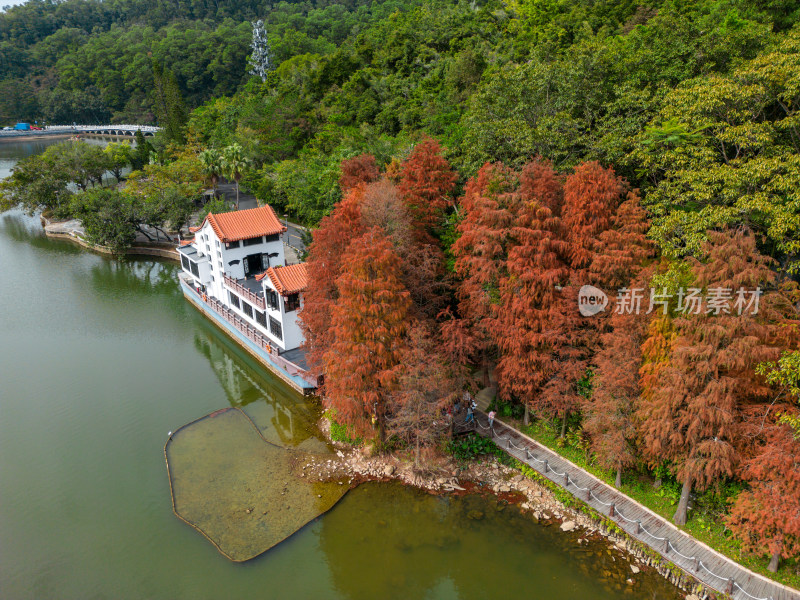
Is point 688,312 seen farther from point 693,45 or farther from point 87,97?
point 87,97

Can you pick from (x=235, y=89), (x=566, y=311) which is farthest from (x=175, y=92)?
(x=566, y=311)

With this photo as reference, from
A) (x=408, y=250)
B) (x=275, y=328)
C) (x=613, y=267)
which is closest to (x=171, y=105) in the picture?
(x=275, y=328)

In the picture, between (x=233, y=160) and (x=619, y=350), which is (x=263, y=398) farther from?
(x=233, y=160)

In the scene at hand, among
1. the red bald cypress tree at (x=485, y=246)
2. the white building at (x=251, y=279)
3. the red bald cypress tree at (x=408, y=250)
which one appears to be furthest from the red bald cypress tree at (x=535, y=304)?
the white building at (x=251, y=279)

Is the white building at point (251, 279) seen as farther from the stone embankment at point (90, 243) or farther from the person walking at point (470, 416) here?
the stone embankment at point (90, 243)

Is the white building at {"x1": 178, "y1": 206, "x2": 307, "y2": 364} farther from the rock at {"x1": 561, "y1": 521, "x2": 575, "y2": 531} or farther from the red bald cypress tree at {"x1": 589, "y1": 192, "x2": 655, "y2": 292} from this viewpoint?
the red bald cypress tree at {"x1": 589, "y1": 192, "x2": 655, "y2": 292}

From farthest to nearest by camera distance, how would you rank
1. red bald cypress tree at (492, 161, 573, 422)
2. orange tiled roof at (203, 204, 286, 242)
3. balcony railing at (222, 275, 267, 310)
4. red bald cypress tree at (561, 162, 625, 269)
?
orange tiled roof at (203, 204, 286, 242) → balcony railing at (222, 275, 267, 310) → red bald cypress tree at (561, 162, 625, 269) → red bald cypress tree at (492, 161, 573, 422)

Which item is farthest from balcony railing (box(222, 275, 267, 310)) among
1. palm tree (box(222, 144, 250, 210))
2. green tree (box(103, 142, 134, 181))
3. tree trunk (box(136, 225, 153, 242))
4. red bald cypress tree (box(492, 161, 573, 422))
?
green tree (box(103, 142, 134, 181))
